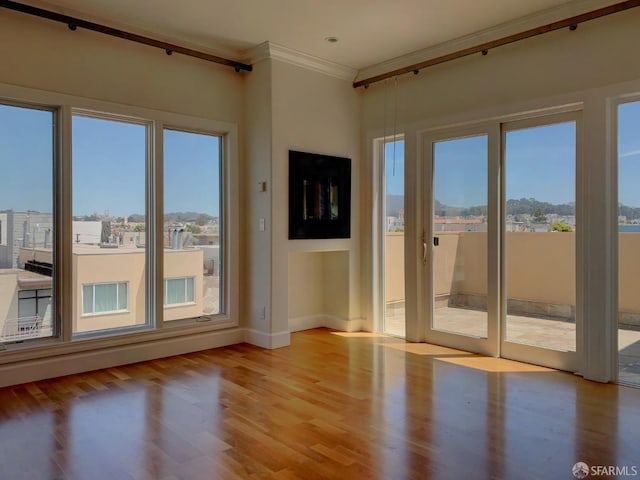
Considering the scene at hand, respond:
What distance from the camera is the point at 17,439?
2.60m

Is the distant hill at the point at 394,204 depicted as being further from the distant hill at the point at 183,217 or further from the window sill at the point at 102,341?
the window sill at the point at 102,341

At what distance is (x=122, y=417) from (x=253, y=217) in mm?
2332

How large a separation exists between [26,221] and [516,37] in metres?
4.15

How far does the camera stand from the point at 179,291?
178 inches

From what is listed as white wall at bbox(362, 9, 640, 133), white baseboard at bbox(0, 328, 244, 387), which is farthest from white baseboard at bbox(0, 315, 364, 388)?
white wall at bbox(362, 9, 640, 133)

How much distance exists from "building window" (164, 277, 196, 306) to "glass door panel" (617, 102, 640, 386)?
367 centimetres

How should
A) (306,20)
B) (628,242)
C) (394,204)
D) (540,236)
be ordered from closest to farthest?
(628,242) → (306,20) → (540,236) → (394,204)

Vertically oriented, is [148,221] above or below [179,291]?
above

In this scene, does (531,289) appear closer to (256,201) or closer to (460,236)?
(460,236)

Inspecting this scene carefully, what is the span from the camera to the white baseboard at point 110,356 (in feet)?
11.6

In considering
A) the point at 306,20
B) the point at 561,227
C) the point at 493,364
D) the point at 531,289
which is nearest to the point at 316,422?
the point at 493,364

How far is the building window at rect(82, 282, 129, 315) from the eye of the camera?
395cm

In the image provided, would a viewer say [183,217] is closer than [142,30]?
No

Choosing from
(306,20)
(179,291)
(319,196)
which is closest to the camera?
(306,20)
